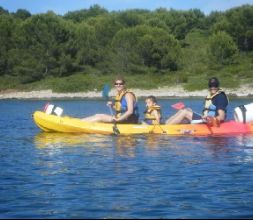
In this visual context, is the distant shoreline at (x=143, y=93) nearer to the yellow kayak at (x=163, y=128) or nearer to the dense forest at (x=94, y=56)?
the dense forest at (x=94, y=56)

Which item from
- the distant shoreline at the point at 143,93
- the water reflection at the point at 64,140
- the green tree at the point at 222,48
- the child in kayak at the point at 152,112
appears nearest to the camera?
the water reflection at the point at 64,140

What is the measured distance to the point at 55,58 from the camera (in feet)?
173

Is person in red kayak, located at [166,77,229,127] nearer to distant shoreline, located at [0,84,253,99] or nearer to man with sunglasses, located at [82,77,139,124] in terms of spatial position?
man with sunglasses, located at [82,77,139,124]

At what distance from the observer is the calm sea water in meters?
6.66

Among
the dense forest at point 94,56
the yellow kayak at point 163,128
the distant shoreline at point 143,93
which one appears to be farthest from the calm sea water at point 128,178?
the dense forest at point 94,56

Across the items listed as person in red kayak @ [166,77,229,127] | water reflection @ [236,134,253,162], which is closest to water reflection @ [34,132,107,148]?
person in red kayak @ [166,77,229,127]

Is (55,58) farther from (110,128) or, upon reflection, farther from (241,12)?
(110,128)

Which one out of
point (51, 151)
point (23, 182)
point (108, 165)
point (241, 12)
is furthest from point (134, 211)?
point (241, 12)

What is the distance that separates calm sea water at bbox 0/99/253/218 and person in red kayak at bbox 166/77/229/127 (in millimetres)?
842

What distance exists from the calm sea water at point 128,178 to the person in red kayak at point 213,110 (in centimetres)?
84

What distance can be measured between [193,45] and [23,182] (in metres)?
53.3

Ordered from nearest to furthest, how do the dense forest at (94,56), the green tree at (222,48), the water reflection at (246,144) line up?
the water reflection at (246,144)
the dense forest at (94,56)
the green tree at (222,48)

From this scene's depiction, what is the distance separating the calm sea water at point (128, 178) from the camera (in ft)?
21.9

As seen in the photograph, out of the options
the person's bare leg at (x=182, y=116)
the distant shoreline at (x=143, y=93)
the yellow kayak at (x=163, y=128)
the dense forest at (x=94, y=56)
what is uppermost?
the dense forest at (x=94, y=56)
